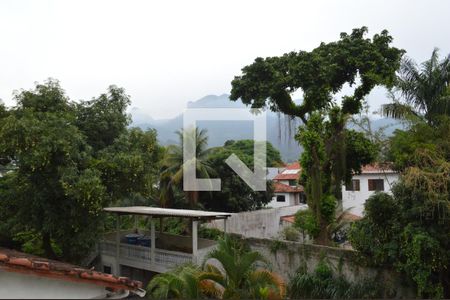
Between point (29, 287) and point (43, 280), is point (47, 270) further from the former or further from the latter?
point (29, 287)

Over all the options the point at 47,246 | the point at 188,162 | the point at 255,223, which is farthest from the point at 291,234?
the point at 47,246

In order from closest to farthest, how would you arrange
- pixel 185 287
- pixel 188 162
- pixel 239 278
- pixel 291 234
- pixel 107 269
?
1. pixel 185 287
2. pixel 239 278
3. pixel 107 269
4. pixel 291 234
5. pixel 188 162

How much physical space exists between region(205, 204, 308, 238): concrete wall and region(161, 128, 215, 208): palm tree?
2572 millimetres

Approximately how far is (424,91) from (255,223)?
40.7ft

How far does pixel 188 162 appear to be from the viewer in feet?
76.8

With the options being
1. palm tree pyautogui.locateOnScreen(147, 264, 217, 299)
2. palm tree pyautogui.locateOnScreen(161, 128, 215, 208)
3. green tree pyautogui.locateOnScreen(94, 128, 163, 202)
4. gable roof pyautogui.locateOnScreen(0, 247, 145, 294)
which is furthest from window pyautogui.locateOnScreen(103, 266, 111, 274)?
gable roof pyautogui.locateOnScreen(0, 247, 145, 294)

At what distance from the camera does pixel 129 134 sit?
14602 millimetres

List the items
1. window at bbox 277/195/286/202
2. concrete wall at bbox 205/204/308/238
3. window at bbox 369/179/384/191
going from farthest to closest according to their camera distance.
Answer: window at bbox 277/195/286/202, window at bbox 369/179/384/191, concrete wall at bbox 205/204/308/238

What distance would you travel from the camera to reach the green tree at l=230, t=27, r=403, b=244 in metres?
14.8

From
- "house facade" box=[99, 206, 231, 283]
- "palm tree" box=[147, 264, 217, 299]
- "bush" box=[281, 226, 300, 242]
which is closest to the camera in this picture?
"palm tree" box=[147, 264, 217, 299]

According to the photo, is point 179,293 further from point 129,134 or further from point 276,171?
point 276,171

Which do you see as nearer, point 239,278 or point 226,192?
point 239,278

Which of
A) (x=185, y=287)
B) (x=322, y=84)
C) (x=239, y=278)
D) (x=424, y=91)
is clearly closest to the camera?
(x=185, y=287)

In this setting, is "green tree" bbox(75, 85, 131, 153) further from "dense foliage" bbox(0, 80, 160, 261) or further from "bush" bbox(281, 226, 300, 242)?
"bush" bbox(281, 226, 300, 242)
